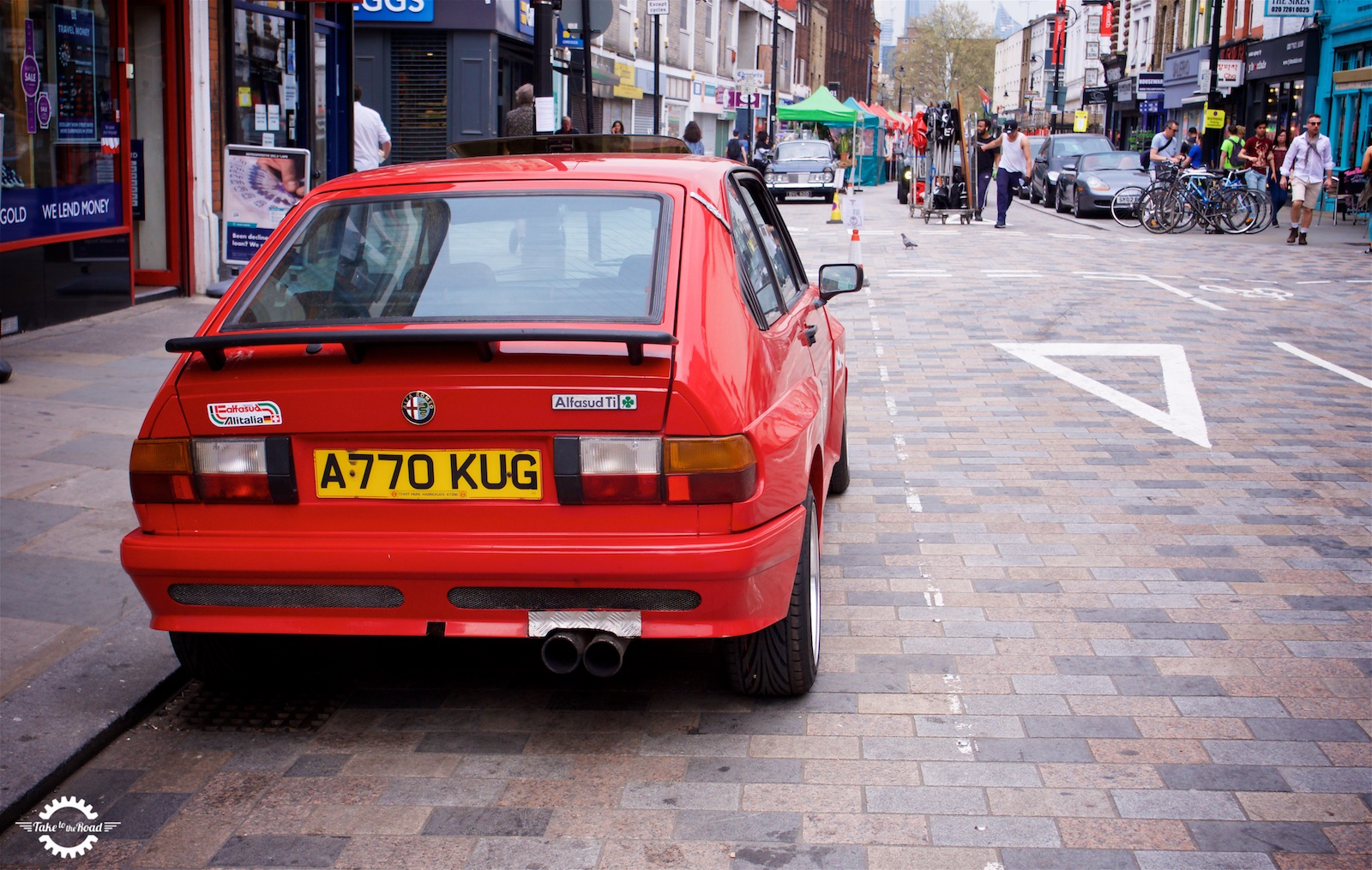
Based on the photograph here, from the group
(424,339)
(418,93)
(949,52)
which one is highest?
(949,52)

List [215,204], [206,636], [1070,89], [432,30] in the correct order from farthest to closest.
A: [1070,89], [432,30], [215,204], [206,636]

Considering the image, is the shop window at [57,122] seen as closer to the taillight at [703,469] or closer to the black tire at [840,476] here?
the black tire at [840,476]

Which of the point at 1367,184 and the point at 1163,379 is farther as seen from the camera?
the point at 1367,184

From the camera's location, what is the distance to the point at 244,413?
138 inches

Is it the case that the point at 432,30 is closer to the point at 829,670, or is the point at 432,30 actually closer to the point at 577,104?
the point at 577,104

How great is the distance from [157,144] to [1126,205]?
19005mm

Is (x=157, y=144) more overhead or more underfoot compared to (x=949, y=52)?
more underfoot

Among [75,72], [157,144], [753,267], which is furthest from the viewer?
[157,144]

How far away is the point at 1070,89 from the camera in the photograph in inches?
3314

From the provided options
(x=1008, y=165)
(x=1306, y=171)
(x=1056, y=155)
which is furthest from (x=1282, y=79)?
(x=1306, y=171)

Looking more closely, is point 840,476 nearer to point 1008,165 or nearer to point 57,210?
point 57,210

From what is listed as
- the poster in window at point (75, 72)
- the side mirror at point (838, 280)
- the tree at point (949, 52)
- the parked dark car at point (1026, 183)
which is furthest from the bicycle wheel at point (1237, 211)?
the tree at point (949, 52)

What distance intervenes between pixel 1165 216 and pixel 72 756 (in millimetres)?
21996

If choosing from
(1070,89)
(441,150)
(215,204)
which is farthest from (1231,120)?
(1070,89)
